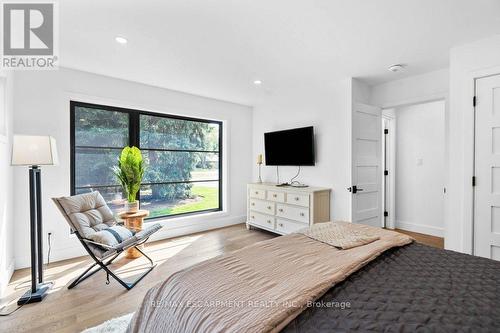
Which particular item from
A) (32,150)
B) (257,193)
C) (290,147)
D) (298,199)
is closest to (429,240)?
(298,199)

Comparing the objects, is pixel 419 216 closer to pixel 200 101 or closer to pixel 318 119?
pixel 318 119

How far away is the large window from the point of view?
3.36 meters

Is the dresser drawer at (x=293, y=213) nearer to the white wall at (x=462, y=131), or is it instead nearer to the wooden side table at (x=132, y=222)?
the white wall at (x=462, y=131)

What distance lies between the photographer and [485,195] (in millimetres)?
2361

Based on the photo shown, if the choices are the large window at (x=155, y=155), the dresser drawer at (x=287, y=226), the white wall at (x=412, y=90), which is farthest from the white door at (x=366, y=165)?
the large window at (x=155, y=155)

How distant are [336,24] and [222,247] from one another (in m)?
3.11

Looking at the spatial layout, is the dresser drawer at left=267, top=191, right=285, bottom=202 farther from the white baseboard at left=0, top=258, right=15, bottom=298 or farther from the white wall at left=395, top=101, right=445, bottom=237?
the white baseboard at left=0, top=258, right=15, bottom=298

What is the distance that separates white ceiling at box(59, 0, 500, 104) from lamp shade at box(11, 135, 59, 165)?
1040 mm

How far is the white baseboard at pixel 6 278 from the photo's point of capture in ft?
7.23

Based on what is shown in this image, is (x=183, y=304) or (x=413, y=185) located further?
(x=413, y=185)

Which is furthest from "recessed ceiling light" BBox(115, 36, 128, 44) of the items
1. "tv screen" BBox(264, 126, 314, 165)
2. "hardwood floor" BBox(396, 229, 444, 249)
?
"hardwood floor" BBox(396, 229, 444, 249)

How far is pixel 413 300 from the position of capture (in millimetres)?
978

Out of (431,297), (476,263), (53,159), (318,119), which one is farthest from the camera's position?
(318,119)

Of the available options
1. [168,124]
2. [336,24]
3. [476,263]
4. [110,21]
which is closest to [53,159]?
[110,21]
